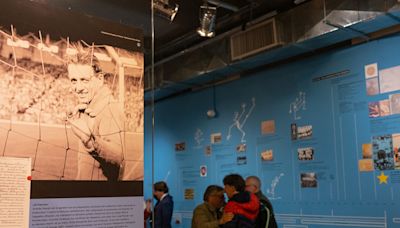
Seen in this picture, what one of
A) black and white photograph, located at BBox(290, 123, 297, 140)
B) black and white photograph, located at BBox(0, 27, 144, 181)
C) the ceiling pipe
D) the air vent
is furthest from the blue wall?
black and white photograph, located at BBox(0, 27, 144, 181)

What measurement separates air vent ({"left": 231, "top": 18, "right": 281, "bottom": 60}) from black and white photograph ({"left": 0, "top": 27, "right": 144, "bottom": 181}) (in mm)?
2545

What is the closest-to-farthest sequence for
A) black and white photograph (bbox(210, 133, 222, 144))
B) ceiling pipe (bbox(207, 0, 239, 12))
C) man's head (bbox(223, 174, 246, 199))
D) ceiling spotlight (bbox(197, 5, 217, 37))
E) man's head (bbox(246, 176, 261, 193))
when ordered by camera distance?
man's head (bbox(223, 174, 246, 199))
man's head (bbox(246, 176, 261, 193))
ceiling spotlight (bbox(197, 5, 217, 37))
ceiling pipe (bbox(207, 0, 239, 12))
black and white photograph (bbox(210, 133, 222, 144))

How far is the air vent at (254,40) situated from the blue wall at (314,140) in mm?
434

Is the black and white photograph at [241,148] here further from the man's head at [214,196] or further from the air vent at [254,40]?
the man's head at [214,196]

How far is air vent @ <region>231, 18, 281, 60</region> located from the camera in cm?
428

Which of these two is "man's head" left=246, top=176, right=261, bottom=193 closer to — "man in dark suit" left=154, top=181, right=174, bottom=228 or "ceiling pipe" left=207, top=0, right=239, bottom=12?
"man in dark suit" left=154, top=181, right=174, bottom=228

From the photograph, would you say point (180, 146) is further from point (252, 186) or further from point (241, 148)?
point (252, 186)

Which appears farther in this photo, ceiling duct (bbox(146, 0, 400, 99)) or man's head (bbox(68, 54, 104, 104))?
ceiling duct (bbox(146, 0, 400, 99))

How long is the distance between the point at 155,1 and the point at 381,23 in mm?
1965

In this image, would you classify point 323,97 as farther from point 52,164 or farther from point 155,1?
point 52,164

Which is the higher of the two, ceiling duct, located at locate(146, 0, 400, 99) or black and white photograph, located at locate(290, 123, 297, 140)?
ceiling duct, located at locate(146, 0, 400, 99)

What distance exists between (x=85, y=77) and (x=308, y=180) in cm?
304

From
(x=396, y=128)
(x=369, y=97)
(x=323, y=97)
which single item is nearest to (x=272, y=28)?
(x=323, y=97)

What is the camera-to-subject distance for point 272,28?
428 centimetres
